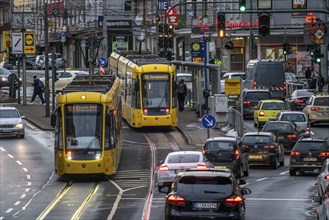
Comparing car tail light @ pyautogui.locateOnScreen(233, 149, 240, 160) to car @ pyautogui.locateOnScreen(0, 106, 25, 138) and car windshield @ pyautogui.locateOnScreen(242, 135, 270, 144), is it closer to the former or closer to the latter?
car windshield @ pyautogui.locateOnScreen(242, 135, 270, 144)

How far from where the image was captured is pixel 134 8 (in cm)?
11275

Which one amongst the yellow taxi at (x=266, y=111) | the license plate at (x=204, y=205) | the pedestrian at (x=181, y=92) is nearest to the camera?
the license plate at (x=204, y=205)

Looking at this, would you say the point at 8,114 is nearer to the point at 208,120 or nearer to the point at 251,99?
the point at 208,120

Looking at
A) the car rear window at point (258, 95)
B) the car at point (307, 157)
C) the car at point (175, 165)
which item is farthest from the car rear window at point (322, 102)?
the car at point (175, 165)

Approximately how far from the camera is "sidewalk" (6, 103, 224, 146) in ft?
163

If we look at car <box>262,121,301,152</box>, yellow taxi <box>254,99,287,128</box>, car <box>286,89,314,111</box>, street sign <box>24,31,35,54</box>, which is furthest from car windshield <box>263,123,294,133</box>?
street sign <box>24,31,35,54</box>

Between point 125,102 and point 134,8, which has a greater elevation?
point 134,8

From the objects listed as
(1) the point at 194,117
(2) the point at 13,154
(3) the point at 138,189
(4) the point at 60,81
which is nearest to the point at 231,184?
(3) the point at 138,189

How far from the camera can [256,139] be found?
139 ft

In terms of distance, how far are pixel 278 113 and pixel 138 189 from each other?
2267 cm

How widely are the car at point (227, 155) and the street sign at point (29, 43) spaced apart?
28.9m

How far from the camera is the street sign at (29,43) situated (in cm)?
6512

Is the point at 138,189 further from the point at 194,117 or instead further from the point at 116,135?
the point at 194,117

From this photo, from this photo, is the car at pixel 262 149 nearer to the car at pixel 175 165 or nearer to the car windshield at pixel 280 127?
the car windshield at pixel 280 127
